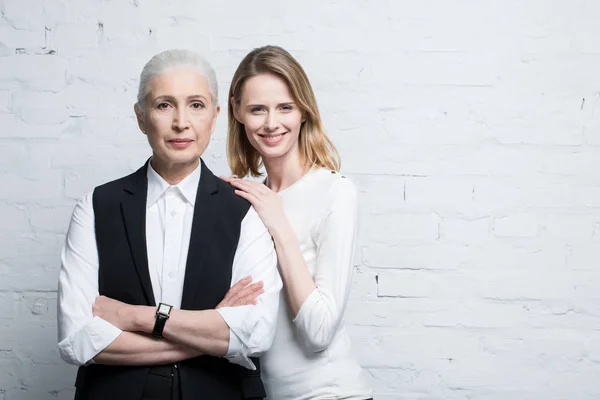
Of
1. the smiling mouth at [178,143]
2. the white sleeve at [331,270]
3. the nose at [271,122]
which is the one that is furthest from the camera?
the nose at [271,122]

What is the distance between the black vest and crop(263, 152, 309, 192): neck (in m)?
0.33

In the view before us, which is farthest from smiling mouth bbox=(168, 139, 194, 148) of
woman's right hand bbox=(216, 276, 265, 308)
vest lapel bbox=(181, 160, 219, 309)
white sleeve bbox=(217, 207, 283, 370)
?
woman's right hand bbox=(216, 276, 265, 308)

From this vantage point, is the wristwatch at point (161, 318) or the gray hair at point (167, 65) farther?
the gray hair at point (167, 65)

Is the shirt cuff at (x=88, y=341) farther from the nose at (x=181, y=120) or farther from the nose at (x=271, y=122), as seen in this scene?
the nose at (x=271, y=122)

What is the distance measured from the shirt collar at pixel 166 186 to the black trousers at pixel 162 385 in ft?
1.33

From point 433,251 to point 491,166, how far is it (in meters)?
0.38

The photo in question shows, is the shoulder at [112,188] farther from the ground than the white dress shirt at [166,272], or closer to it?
farther from the ground

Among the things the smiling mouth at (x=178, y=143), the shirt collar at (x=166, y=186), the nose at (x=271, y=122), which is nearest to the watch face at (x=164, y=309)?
the shirt collar at (x=166, y=186)

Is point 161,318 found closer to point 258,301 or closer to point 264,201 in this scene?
A: point 258,301

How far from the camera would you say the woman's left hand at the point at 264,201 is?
200cm

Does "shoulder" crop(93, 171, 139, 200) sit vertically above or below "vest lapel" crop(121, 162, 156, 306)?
above

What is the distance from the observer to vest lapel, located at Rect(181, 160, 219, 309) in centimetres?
181

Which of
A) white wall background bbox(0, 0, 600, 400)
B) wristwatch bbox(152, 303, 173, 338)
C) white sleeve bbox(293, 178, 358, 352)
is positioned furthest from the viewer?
white wall background bbox(0, 0, 600, 400)

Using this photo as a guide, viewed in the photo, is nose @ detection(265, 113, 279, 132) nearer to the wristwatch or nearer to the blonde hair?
the blonde hair
